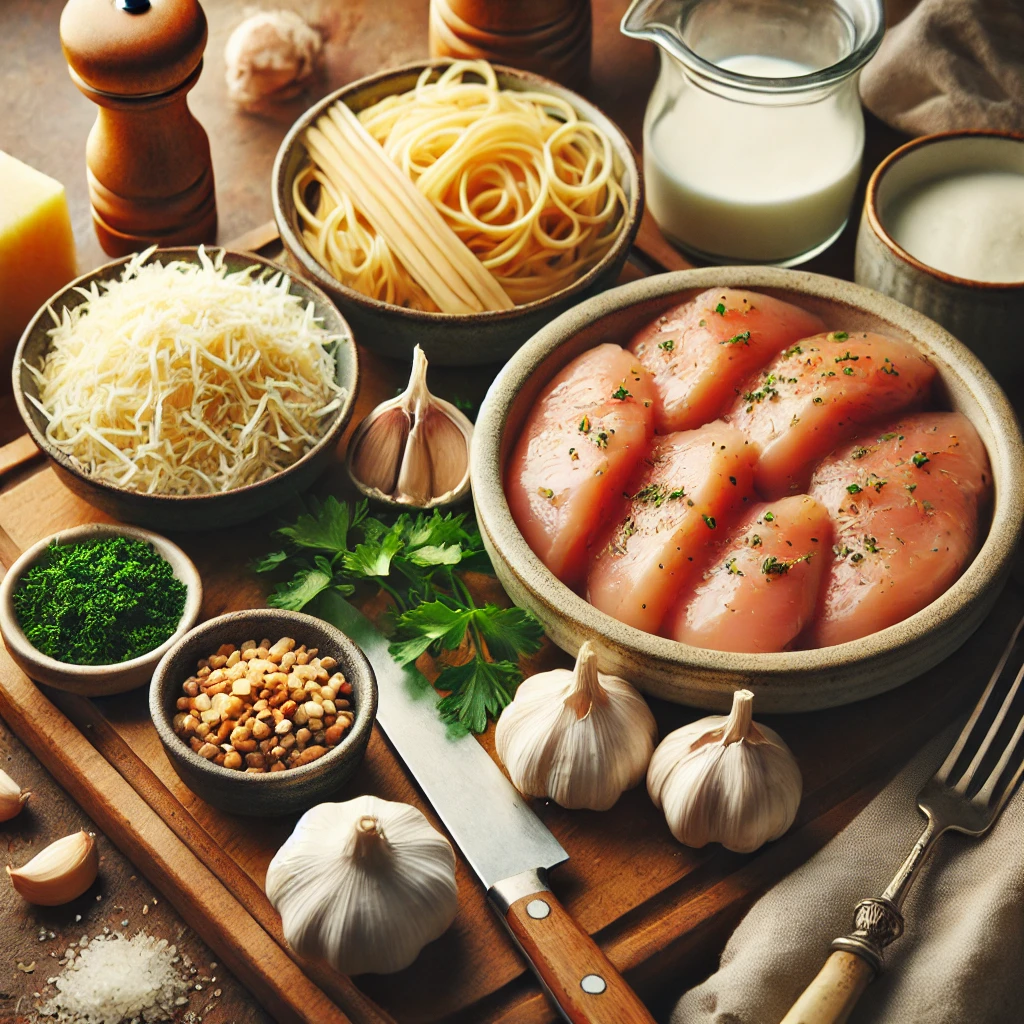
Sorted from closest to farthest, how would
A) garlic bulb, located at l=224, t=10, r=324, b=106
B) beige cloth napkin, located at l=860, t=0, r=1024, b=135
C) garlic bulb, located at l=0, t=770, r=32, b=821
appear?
1. garlic bulb, located at l=0, t=770, r=32, b=821
2. beige cloth napkin, located at l=860, t=0, r=1024, b=135
3. garlic bulb, located at l=224, t=10, r=324, b=106

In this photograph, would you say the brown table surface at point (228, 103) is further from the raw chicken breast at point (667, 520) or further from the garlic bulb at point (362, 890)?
the raw chicken breast at point (667, 520)

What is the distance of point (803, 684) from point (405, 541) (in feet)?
2.35

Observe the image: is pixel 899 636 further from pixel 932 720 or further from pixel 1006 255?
pixel 1006 255

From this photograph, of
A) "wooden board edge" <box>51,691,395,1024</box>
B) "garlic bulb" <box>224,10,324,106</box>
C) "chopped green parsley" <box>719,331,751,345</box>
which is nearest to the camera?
"wooden board edge" <box>51,691,395,1024</box>

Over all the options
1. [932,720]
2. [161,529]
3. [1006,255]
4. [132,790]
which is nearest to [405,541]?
[161,529]

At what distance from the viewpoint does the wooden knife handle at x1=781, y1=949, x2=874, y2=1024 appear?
5.29ft

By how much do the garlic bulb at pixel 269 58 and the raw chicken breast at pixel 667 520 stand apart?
1563mm

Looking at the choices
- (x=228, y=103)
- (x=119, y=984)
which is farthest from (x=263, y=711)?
(x=228, y=103)

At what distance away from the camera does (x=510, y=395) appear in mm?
2154

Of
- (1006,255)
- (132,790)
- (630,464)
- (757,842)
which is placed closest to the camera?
(757,842)

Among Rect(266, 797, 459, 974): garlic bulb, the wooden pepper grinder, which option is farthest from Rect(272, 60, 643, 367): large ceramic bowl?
Rect(266, 797, 459, 974): garlic bulb

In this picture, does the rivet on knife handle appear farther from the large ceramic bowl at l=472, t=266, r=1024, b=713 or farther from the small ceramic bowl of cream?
the small ceramic bowl of cream

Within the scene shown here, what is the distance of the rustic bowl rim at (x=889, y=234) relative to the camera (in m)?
2.22

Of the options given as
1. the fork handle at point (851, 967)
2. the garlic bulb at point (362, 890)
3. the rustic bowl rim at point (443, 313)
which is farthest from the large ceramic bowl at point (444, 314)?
the fork handle at point (851, 967)
